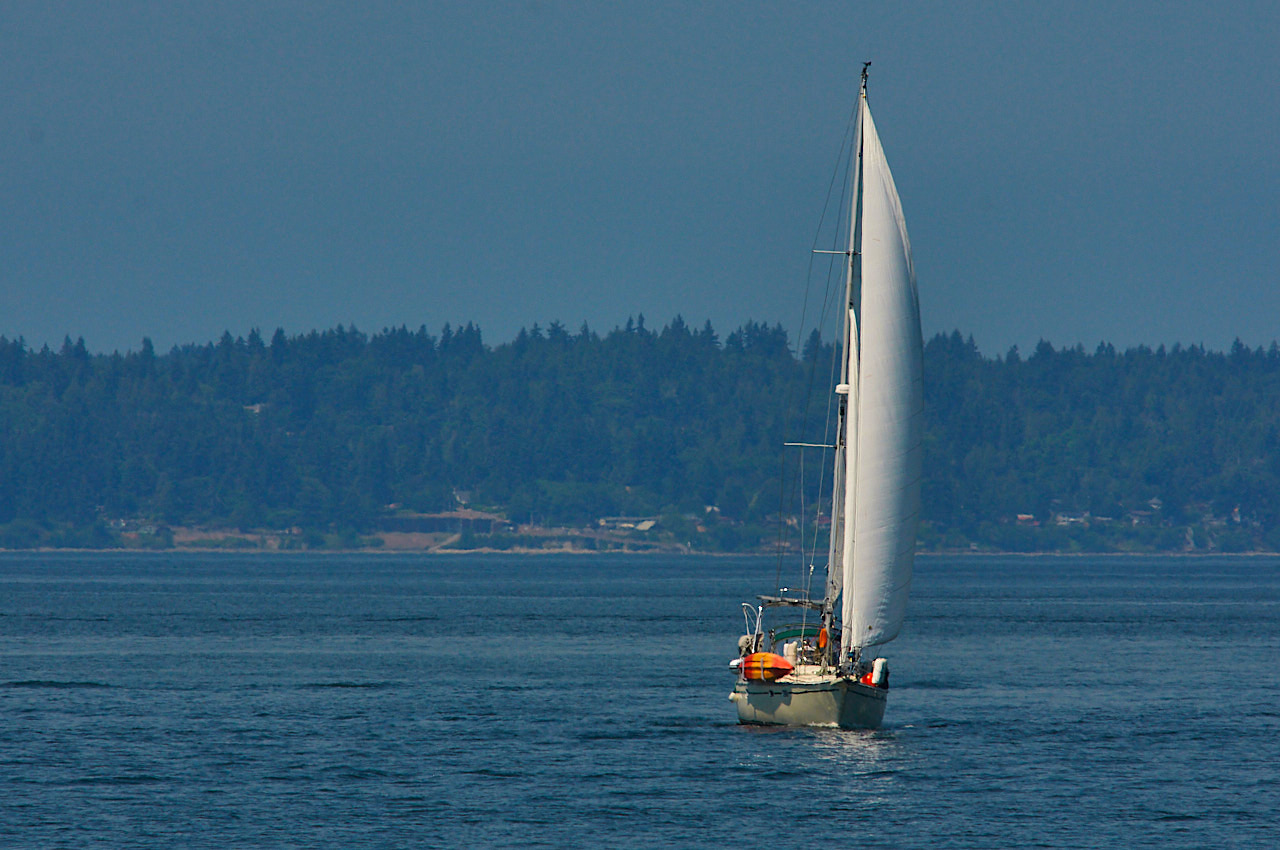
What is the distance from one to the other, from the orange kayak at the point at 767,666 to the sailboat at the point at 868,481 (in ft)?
0.10

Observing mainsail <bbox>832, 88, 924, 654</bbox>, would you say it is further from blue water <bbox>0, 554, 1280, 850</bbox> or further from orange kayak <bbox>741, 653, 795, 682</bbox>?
blue water <bbox>0, 554, 1280, 850</bbox>

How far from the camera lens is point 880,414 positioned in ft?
173

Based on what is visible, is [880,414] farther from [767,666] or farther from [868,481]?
[767,666]

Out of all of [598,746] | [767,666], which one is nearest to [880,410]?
[767,666]

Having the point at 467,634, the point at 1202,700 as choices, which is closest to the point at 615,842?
the point at 1202,700

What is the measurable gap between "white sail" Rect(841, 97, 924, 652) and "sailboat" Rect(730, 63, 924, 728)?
3 centimetres

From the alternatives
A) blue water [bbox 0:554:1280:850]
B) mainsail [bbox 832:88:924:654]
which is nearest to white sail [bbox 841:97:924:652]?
mainsail [bbox 832:88:924:654]

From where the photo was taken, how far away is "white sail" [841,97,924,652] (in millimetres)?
52594

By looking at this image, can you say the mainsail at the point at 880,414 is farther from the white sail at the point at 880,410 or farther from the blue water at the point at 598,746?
the blue water at the point at 598,746

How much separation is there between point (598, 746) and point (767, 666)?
6.85 metres

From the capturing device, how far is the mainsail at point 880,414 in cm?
5259

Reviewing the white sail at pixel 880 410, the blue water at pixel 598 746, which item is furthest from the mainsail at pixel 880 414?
→ the blue water at pixel 598 746

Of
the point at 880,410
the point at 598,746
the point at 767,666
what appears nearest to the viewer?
the point at 880,410

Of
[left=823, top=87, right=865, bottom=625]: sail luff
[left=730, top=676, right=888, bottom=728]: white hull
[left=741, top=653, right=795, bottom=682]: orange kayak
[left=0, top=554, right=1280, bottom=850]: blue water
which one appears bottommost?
[left=0, top=554, right=1280, bottom=850]: blue water
